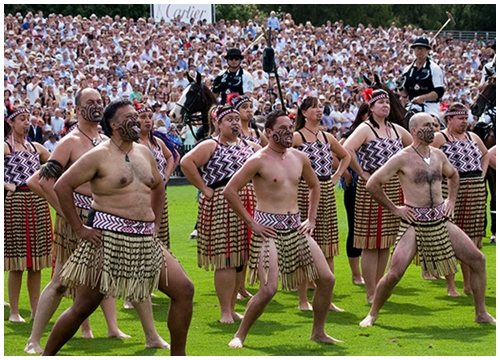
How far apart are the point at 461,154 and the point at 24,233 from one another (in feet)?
14.8

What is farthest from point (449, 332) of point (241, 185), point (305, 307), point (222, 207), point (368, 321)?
point (222, 207)

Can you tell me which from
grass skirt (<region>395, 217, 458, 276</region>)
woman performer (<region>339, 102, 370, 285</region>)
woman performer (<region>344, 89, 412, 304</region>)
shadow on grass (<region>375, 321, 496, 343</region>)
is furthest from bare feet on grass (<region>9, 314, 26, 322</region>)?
woman performer (<region>339, 102, 370, 285</region>)

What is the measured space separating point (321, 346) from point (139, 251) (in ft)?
6.06

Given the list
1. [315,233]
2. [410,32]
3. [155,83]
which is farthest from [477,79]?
[315,233]

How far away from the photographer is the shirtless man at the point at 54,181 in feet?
25.3

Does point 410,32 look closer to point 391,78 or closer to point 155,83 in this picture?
point 391,78

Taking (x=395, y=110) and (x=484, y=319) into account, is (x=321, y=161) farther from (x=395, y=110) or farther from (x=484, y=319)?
(x=484, y=319)

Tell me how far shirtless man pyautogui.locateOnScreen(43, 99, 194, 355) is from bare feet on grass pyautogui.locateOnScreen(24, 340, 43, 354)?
2.57ft

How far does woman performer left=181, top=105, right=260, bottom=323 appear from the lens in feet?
30.6

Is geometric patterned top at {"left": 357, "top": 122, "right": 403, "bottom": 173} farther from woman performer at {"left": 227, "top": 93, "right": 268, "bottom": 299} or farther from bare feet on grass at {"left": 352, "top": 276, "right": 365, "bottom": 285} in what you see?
bare feet on grass at {"left": 352, "top": 276, "right": 365, "bottom": 285}

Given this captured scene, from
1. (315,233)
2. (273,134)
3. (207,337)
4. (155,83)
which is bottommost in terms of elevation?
(207,337)

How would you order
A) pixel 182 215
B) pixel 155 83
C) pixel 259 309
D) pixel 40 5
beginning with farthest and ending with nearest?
pixel 40 5
pixel 155 83
pixel 182 215
pixel 259 309

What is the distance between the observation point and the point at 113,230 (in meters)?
6.95

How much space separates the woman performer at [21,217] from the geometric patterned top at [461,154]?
13.6 feet
